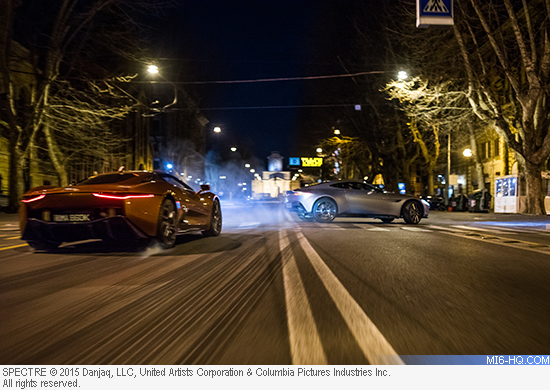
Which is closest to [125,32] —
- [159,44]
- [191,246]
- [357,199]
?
[159,44]

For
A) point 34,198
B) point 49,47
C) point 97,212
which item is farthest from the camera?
point 49,47

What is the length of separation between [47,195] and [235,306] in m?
4.32

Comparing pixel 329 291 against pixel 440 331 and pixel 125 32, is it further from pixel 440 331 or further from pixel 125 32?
pixel 125 32

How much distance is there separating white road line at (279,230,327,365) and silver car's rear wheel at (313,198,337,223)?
1080 centimetres

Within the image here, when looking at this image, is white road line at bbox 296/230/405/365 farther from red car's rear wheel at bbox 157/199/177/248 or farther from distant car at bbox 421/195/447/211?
distant car at bbox 421/195/447/211

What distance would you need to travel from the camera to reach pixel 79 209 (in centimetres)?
723

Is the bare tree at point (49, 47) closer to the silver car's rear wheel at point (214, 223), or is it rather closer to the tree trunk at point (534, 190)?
the silver car's rear wheel at point (214, 223)

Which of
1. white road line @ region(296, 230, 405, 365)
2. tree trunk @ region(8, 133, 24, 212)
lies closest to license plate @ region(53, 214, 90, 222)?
white road line @ region(296, 230, 405, 365)

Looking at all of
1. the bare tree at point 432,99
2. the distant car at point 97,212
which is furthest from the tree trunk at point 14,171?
the bare tree at point 432,99

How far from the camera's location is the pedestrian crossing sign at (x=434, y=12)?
1216cm

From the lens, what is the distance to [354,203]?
54.5 feet

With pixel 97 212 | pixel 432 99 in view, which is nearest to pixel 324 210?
pixel 432 99

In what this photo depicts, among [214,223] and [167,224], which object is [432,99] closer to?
[214,223]

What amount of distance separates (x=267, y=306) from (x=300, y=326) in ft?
2.27
